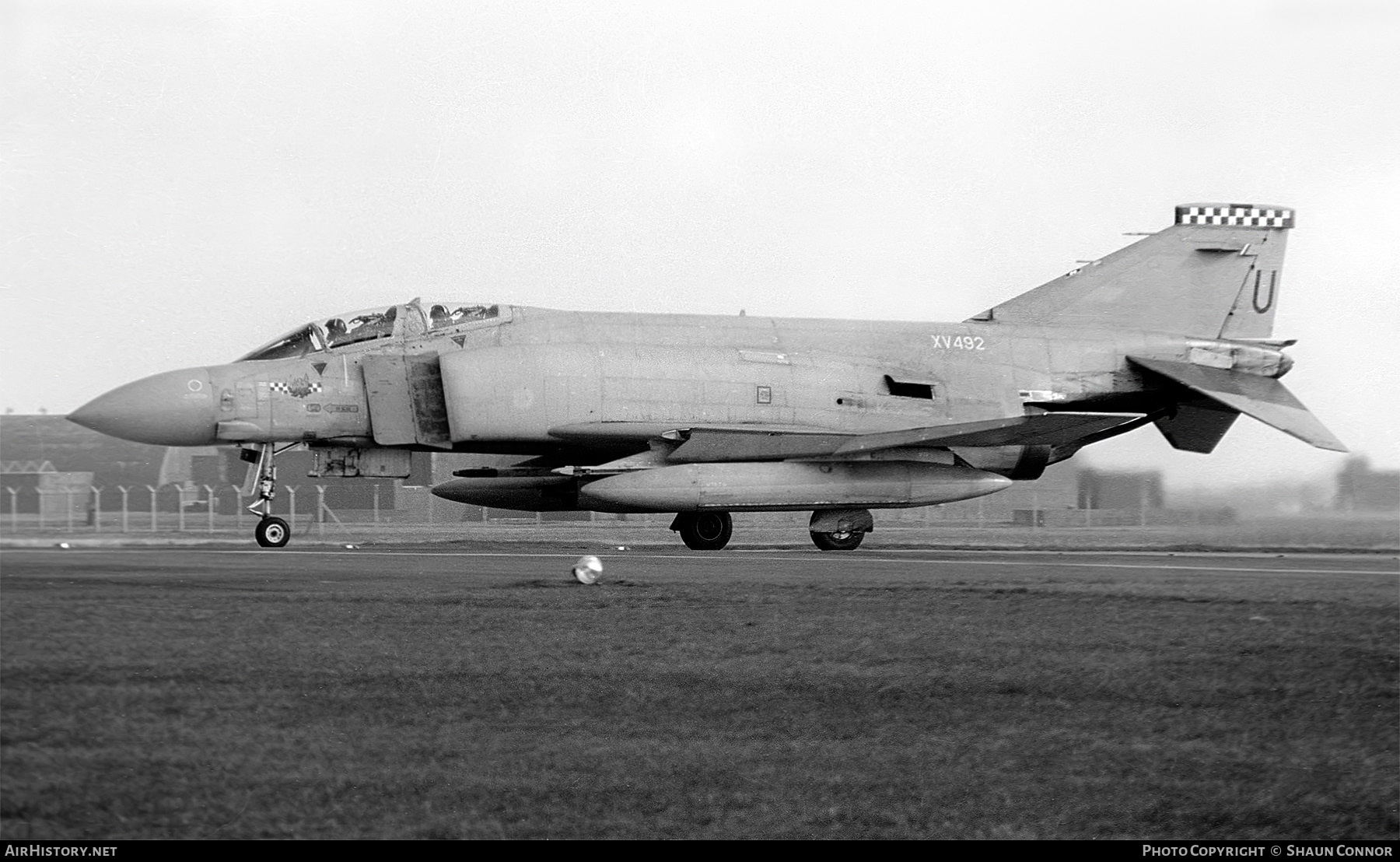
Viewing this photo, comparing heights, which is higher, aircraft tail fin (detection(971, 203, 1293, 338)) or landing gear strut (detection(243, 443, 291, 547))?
aircraft tail fin (detection(971, 203, 1293, 338))

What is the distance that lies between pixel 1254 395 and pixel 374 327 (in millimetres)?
12028

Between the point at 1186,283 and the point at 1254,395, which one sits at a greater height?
the point at 1186,283

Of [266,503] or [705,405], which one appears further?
[705,405]

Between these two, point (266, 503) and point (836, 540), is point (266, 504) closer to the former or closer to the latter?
point (266, 503)

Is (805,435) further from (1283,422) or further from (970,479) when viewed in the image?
(1283,422)

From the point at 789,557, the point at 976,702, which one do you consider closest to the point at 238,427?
the point at 789,557

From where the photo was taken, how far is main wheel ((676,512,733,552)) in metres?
18.9

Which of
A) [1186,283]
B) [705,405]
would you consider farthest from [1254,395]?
[705,405]

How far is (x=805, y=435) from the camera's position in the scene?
18.4m

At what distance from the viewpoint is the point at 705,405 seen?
60.3 feet

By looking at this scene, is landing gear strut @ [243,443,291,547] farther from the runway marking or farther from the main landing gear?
the runway marking

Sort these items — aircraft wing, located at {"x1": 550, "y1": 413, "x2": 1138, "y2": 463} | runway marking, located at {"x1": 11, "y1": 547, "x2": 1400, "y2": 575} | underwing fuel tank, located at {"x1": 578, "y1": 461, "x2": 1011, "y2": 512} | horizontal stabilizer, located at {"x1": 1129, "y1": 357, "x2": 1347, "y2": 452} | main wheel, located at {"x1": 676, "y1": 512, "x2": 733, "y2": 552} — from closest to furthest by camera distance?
runway marking, located at {"x1": 11, "y1": 547, "x2": 1400, "y2": 575} → underwing fuel tank, located at {"x1": 578, "y1": 461, "x2": 1011, "y2": 512} → aircraft wing, located at {"x1": 550, "y1": 413, "x2": 1138, "y2": 463} → main wheel, located at {"x1": 676, "y1": 512, "x2": 733, "y2": 552} → horizontal stabilizer, located at {"x1": 1129, "y1": 357, "x2": 1347, "y2": 452}

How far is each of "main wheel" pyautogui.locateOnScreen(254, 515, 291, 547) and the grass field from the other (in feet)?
21.5

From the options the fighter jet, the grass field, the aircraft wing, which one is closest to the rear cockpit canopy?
the fighter jet
